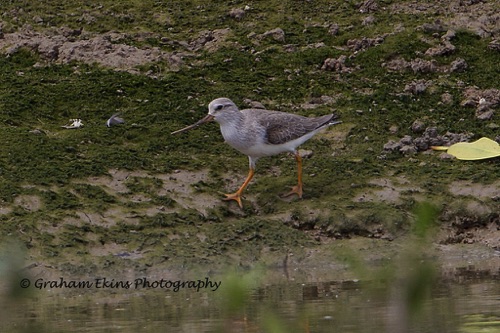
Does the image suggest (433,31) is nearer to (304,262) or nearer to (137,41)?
(137,41)

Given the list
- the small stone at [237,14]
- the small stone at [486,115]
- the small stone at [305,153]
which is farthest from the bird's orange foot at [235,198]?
the small stone at [237,14]

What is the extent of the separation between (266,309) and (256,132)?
340 cm

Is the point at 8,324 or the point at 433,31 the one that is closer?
the point at 8,324

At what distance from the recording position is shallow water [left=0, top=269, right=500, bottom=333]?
18.4 feet

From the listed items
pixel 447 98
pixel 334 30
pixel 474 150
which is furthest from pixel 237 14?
pixel 474 150

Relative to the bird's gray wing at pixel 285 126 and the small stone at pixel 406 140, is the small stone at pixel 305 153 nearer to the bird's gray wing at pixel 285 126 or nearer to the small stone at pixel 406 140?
the bird's gray wing at pixel 285 126

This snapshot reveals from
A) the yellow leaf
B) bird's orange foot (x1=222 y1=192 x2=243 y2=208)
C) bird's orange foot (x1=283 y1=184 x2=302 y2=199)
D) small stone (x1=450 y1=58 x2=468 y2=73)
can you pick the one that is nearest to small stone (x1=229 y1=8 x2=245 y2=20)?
small stone (x1=450 y1=58 x2=468 y2=73)

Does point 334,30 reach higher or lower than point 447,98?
higher

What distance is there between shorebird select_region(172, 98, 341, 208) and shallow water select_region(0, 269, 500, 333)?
1.93 m

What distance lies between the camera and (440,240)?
884 cm

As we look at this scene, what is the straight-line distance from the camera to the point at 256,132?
9281 millimetres

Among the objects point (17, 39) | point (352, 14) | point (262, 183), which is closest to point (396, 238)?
point (262, 183)

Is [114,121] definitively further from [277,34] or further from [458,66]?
[458,66]

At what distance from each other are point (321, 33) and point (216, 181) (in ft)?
12.0
